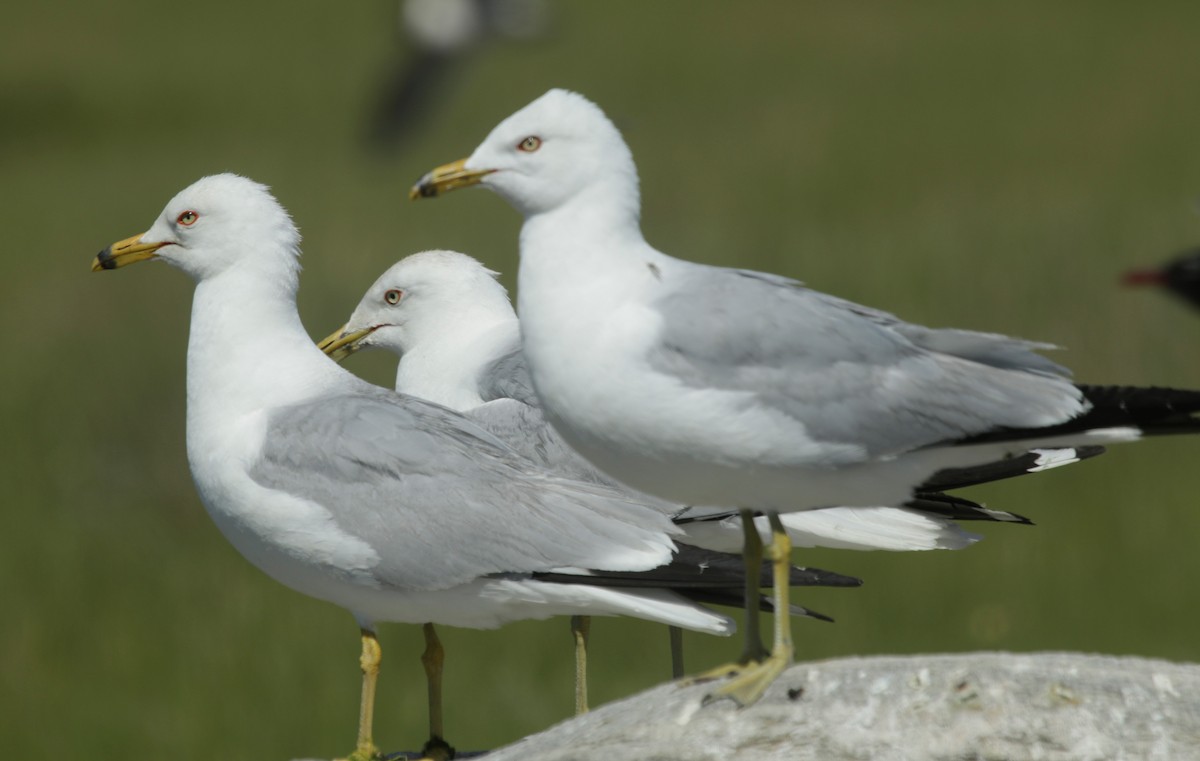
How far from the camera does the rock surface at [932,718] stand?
15.1 ft

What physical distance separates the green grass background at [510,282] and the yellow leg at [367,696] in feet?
17.5

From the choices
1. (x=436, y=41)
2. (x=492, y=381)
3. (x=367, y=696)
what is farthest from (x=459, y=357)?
(x=436, y=41)

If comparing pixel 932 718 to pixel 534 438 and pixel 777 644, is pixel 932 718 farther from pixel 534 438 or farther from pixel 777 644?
pixel 534 438

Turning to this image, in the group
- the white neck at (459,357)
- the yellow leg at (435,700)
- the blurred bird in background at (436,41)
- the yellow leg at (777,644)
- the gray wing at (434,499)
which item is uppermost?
the blurred bird in background at (436,41)

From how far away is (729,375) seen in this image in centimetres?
453

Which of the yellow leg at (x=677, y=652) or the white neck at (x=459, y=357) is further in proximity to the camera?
the yellow leg at (x=677, y=652)

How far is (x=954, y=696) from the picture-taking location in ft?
A: 15.3

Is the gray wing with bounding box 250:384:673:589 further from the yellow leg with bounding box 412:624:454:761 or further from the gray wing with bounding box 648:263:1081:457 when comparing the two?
the gray wing with bounding box 648:263:1081:457

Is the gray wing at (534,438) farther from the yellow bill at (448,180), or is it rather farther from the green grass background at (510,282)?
the green grass background at (510,282)

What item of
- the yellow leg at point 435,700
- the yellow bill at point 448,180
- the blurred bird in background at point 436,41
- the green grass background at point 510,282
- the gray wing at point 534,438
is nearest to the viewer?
the yellow bill at point 448,180

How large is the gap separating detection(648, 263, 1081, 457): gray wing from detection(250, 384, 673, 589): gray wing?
A: 0.96 meters

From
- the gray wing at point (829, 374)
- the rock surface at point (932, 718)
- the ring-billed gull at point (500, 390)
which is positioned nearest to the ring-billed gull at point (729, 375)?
the gray wing at point (829, 374)

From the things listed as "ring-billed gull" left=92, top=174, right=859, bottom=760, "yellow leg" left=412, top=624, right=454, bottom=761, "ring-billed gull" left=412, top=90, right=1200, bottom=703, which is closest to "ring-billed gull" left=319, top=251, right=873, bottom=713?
"ring-billed gull" left=92, top=174, right=859, bottom=760

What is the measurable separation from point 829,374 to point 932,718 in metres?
0.90
